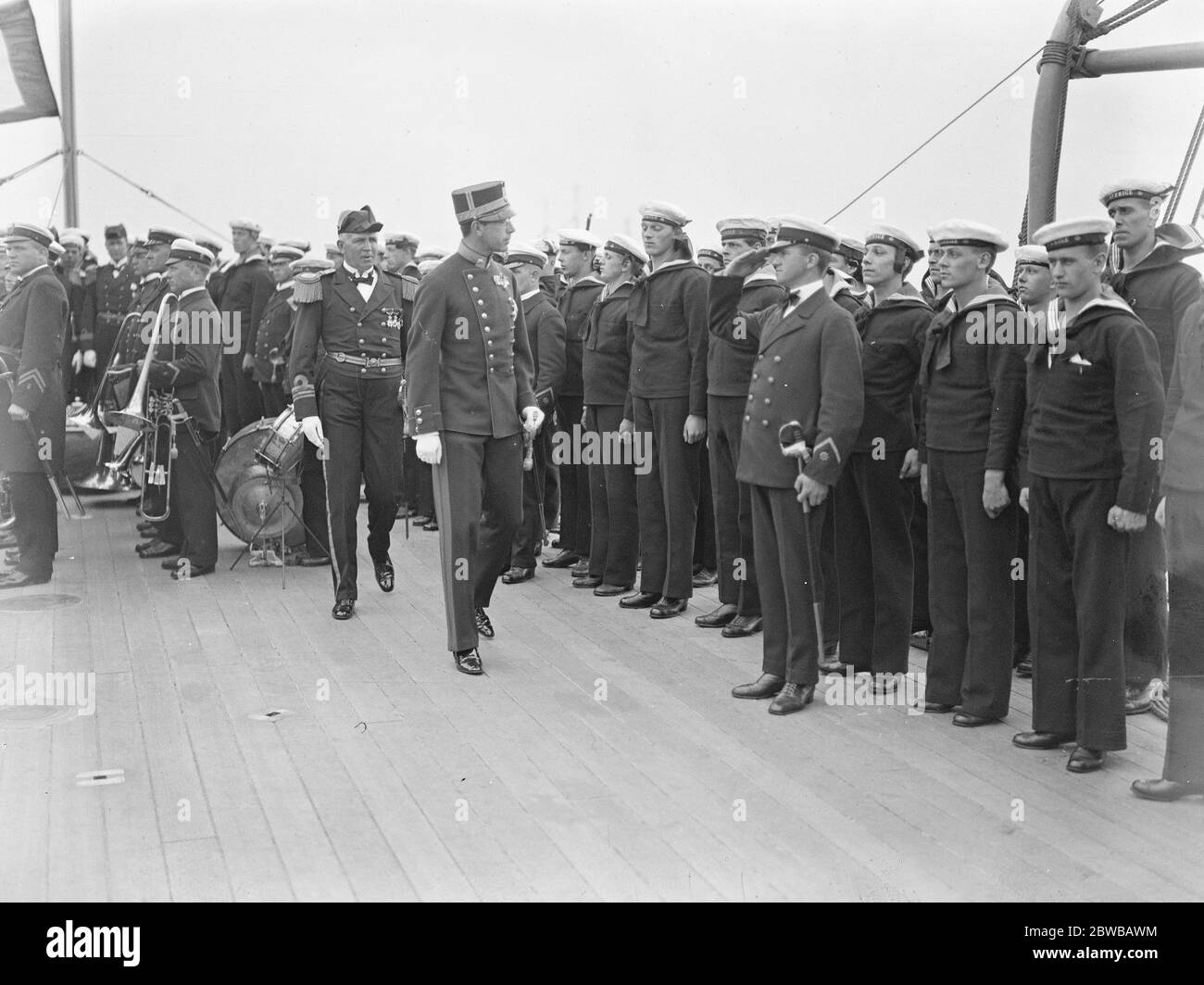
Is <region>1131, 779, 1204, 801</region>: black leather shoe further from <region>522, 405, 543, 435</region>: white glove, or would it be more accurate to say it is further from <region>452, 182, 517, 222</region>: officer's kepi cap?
<region>452, 182, 517, 222</region>: officer's kepi cap

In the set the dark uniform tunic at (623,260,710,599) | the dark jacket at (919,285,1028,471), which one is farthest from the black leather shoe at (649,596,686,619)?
the dark jacket at (919,285,1028,471)

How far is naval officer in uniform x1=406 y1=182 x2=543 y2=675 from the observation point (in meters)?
6.04

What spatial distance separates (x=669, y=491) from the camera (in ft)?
23.5

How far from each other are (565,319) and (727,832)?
486 cm

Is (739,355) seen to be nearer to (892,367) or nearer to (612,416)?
(892,367)

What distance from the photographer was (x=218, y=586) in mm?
7785

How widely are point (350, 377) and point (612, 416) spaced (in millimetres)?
1444

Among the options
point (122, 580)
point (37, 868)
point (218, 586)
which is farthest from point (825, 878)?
point (122, 580)

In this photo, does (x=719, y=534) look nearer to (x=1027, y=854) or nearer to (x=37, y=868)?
(x=1027, y=854)

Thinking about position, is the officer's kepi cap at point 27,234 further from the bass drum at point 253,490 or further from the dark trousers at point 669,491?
the dark trousers at point 669,491

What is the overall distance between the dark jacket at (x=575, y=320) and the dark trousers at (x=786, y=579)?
2.98m

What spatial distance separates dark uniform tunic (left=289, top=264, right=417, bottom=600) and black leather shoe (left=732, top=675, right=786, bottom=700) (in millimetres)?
2391

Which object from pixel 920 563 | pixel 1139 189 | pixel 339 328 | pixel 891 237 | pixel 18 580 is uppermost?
pixel 1139 189

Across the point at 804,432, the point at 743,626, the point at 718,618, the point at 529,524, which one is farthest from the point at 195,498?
the point at 804,432
